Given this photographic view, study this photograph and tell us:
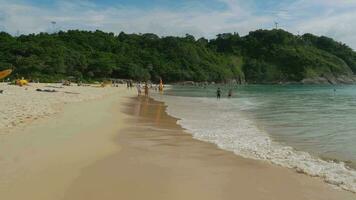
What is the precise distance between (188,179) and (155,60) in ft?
430

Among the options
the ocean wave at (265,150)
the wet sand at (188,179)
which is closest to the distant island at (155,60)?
the ocean wave at (265,150)

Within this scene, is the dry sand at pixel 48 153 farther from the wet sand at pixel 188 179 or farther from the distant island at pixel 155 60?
the distant island at pixel 155 60

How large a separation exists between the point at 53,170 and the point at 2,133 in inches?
191

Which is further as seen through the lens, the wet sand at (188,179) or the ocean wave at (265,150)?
the ocean wave at (265,150)

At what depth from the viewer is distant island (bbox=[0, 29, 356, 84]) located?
91.1 metres

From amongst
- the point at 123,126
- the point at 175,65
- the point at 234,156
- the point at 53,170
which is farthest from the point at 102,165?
the point at 175,65

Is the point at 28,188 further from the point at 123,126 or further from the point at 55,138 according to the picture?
the point at 123,126

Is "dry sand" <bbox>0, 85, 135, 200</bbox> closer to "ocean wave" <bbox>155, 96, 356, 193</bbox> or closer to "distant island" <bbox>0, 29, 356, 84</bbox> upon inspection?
"ocean wave" <bbox>155, 96, 356, 193</bbox>

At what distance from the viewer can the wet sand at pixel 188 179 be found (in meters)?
7.50

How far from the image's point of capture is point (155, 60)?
5458 inches

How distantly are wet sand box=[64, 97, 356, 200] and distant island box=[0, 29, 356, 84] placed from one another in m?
65.0

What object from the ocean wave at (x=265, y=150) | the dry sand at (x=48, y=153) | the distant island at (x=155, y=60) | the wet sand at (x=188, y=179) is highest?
the distant island at (x=155, y=60)

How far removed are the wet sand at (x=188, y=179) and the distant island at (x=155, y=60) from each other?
213ft

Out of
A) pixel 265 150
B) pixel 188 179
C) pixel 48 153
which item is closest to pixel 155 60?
pixel 265 150
